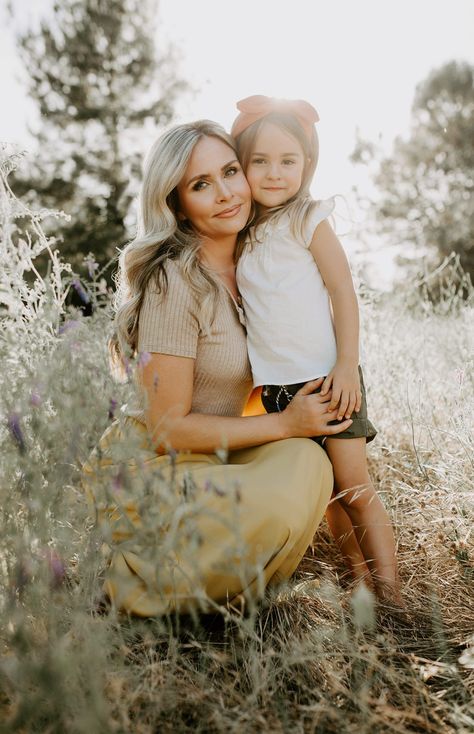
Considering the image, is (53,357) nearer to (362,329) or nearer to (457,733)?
(457,733)

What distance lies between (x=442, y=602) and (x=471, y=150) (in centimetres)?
1450

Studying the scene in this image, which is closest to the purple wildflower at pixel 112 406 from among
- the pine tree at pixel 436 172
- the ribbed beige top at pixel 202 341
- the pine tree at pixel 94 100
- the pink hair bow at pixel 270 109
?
the ribbed beige top at pixel 202 341

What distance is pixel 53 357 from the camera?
5.28ft

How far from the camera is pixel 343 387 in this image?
2.29m

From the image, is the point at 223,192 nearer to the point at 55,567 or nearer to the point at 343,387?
the point at 343,387

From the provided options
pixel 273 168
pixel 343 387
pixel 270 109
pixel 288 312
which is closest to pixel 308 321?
pixel 288 312

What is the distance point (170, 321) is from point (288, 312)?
44cm

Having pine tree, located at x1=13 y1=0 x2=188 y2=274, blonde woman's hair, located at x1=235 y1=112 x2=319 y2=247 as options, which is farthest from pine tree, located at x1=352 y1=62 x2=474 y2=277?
blonde woman's hair, located at x1=235 y1=112 x2=319 y2=247

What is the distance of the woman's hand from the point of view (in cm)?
226

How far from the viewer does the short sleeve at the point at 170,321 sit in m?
2.22

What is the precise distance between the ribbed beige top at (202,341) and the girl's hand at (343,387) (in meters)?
0.33

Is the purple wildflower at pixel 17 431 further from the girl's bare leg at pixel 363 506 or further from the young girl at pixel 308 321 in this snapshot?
the girl's bare leg at pixel 363 506

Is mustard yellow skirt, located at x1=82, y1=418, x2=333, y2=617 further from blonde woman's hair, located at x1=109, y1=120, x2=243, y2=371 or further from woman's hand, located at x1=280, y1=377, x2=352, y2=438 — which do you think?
blonde woman's hair, located at x1=109, y1=120, x2=243, y2=371

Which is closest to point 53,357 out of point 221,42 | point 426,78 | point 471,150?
point 221,42
